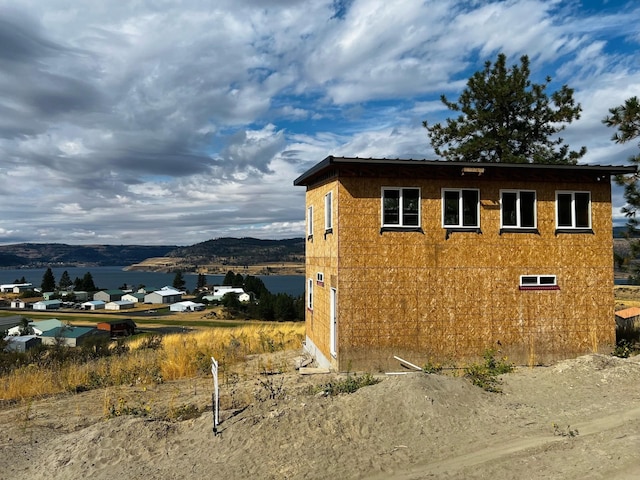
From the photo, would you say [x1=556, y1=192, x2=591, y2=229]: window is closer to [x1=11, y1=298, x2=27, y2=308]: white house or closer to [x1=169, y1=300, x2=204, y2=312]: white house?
[x1=169, y1=300, x2=204, y2=312]: white house

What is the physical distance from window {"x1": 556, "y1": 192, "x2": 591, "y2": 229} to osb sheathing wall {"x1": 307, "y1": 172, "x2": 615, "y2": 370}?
0.67 feet

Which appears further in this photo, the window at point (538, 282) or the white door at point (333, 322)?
the window at point (538, 282)

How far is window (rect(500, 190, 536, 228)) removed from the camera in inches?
617

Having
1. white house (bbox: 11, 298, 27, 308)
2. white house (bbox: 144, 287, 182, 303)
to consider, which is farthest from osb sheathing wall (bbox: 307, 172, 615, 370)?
white house (bbox: 11, 298, 27, 308)

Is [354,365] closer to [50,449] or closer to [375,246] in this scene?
[375,246]

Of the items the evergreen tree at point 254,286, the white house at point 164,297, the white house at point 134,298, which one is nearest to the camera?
the evergreen tree at point 254,286

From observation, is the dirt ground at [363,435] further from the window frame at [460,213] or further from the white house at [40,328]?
the white house at [40,328]

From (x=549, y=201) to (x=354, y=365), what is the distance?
8295 mm

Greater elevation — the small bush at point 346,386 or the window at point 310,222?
the window at point 310,222

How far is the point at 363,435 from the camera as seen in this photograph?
9.09 meters

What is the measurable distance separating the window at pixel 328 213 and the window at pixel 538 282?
252 inches

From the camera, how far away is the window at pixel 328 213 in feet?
52.9

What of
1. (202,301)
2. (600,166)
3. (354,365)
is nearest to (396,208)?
(354,365)

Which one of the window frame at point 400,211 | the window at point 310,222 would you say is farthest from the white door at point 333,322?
the window at point 310,222
